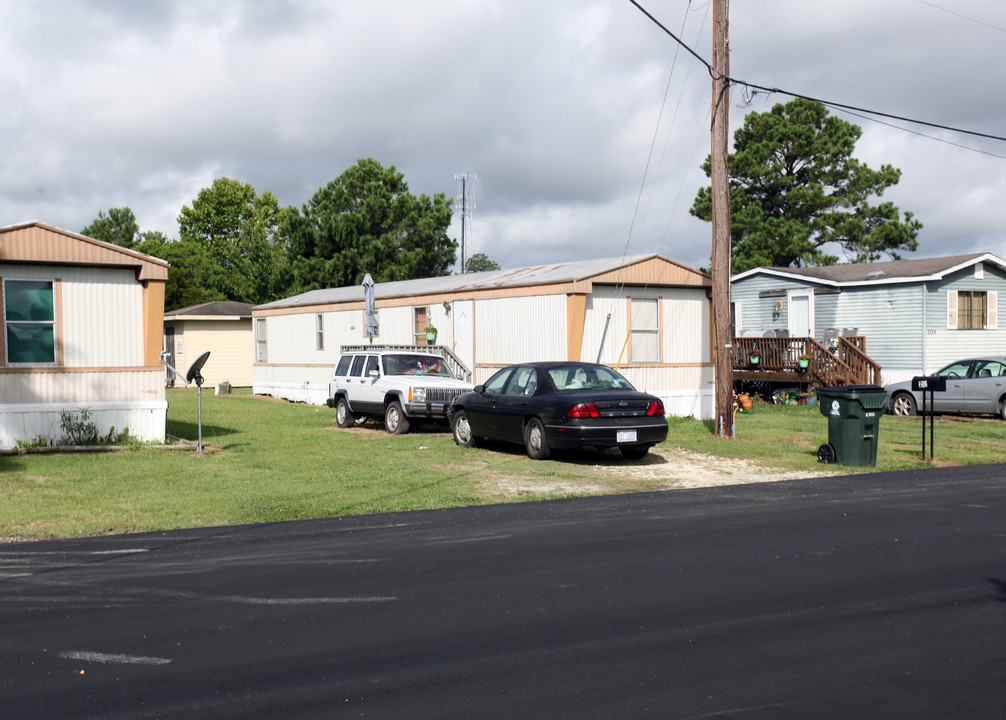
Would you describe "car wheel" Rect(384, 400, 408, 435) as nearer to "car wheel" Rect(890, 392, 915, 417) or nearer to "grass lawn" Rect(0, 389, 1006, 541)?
"grass lawn" Rect(0, 389, 1006, 541)

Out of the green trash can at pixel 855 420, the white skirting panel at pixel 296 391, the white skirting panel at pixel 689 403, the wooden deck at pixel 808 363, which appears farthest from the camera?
the white skirting panel at pixel 296 391

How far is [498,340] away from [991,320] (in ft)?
53.1

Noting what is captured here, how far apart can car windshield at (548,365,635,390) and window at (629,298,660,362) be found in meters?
6.32

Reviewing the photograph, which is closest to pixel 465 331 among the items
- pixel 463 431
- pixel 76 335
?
pixel 463 431

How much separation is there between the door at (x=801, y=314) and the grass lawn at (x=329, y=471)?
10416 mm

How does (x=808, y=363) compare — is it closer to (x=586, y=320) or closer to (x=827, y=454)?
(x=586, y=320)

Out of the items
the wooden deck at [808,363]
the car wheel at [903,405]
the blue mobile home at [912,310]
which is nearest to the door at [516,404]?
the wooden deck at [808,363]

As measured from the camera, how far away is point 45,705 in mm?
4859

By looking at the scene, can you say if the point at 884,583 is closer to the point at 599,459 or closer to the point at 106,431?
the point at 599,459

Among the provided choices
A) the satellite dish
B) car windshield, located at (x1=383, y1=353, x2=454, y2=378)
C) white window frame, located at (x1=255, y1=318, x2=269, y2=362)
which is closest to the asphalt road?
the satellite dish

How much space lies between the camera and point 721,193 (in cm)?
1802

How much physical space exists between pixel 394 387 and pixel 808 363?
43.3ft

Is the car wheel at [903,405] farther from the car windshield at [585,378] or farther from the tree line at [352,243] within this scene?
the tree line at [352,243]

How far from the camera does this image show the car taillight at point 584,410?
1437 centimetres
